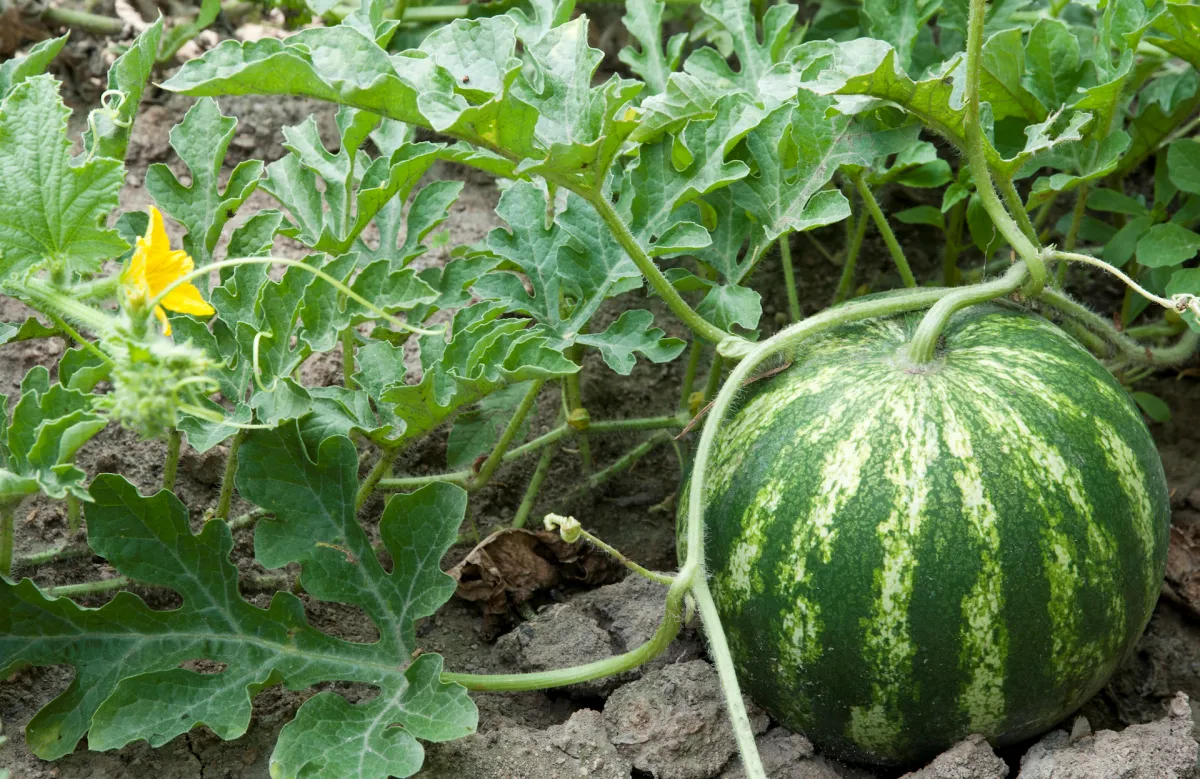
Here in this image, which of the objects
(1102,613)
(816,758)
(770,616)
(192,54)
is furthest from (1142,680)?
(192,54)

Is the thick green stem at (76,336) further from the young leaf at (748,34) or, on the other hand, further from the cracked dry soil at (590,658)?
the young leaf at (748,34)

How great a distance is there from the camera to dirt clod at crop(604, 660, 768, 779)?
2018 mm

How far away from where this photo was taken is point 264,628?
1994 millimetres

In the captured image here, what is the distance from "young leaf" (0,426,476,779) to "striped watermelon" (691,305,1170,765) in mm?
545

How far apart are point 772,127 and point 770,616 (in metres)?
0.93

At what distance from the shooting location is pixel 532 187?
2.26 m

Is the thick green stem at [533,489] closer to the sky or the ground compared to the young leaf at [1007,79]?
closer to the ground

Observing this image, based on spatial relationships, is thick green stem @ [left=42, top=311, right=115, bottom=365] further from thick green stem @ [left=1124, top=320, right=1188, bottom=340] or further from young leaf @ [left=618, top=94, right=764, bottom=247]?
thick green stem @ [left=1124, top=320, right=1188, bottom=340]

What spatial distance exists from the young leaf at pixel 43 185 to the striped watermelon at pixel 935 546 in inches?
44.5

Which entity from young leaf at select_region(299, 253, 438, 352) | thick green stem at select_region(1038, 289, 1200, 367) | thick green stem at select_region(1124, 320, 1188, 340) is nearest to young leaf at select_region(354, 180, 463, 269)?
young leaf at select_region(299, 253, 438, 352)

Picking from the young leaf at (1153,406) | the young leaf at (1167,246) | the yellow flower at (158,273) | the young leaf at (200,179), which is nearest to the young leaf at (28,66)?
the young leaf at (200,179)

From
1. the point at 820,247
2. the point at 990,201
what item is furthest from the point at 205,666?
the point at 820,247

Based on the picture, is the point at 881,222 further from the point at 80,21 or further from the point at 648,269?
the point at 80,21

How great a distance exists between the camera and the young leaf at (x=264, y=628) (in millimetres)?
1818
